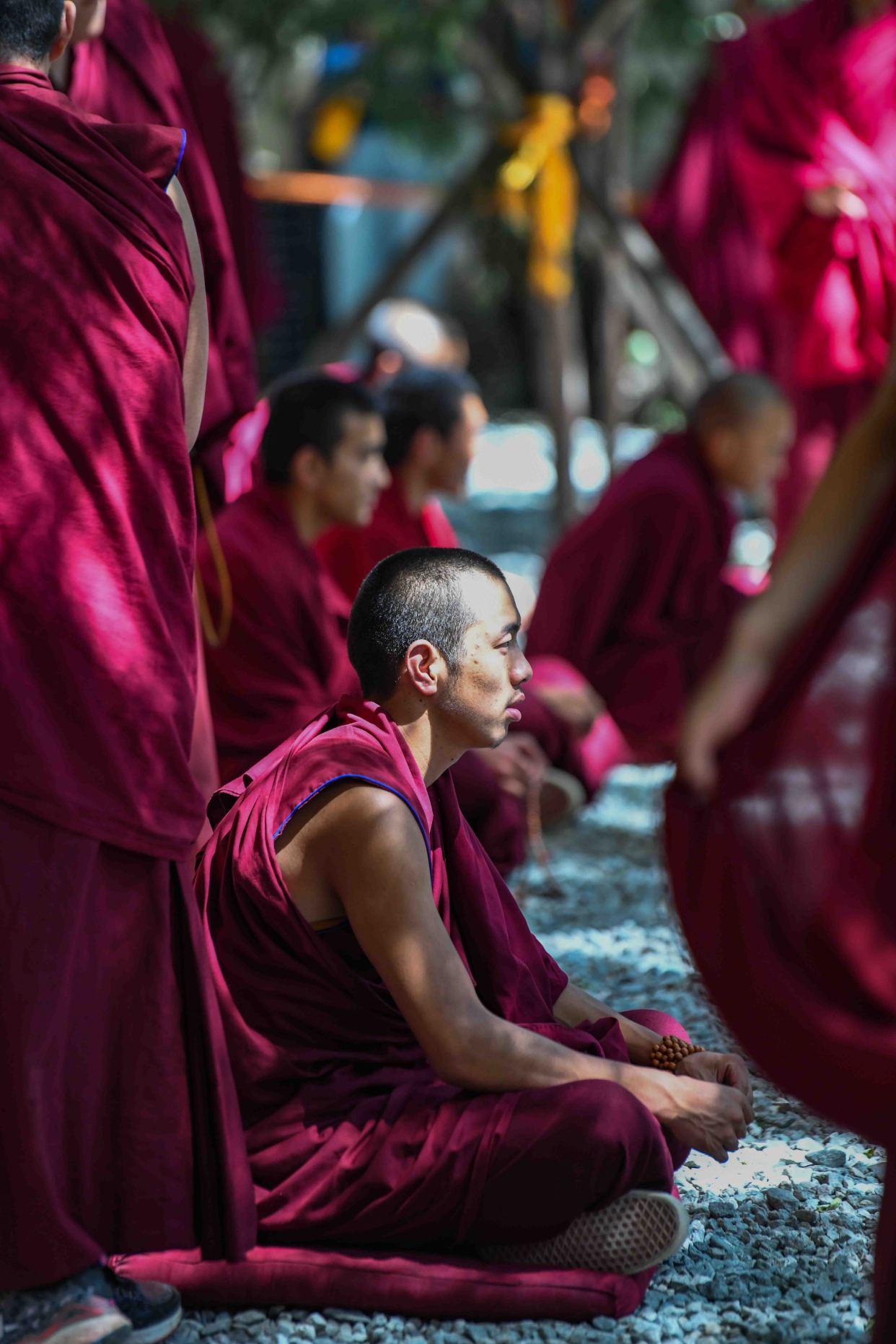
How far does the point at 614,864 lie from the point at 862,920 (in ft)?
10.4

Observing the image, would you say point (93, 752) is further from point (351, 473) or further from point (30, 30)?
point (351, 473)

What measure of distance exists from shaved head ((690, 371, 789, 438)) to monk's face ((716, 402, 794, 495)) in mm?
12

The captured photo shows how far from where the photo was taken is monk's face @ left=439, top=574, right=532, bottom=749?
254cm

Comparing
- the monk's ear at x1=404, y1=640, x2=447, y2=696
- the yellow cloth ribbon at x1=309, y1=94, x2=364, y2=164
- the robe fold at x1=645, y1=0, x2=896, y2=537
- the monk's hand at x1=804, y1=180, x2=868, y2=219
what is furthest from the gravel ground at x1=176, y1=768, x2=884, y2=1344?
the yellow cloth ribbon at x1=309, y1=94, x2=364, y2=164

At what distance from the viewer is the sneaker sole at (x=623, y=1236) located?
2.37 metres

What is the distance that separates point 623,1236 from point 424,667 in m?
0.82

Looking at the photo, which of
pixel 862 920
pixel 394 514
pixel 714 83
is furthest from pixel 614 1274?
pixel 714 83

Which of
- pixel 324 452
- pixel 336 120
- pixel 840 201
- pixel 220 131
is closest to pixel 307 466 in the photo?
pixel 324 452

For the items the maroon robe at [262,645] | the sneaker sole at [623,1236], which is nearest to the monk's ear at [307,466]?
the maroon robe at [262,645]

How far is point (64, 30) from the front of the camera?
2.39 meters

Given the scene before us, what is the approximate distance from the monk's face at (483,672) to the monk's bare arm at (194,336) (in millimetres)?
453

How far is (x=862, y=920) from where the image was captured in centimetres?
179

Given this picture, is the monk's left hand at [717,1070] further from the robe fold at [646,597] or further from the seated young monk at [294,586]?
the robe fold at [646,597]

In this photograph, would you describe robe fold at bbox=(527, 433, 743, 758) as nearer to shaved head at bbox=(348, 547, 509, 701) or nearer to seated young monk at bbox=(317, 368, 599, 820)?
seated young monk at bbox=(317, 368, 599, 820)
